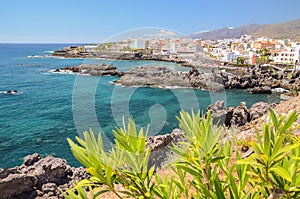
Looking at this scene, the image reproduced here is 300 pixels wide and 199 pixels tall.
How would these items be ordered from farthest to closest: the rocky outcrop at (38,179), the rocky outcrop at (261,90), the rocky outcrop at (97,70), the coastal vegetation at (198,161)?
the rocky outcrop at (97,70) < the rocky outcrop at (261,90) < the rocky outcrop at (38,179) < the coastal vegetation at (198,161)

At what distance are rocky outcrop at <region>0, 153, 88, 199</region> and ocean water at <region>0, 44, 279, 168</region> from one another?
1.16 m

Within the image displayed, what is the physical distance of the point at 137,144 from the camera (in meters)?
0.82

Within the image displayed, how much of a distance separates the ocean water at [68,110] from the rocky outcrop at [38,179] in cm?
116

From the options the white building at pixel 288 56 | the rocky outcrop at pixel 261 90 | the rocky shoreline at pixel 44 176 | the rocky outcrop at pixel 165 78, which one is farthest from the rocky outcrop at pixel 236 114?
the white building at pixel 288 56

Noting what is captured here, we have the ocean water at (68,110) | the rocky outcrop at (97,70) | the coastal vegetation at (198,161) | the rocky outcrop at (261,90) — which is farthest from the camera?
the rocky outcrop at (97,70)

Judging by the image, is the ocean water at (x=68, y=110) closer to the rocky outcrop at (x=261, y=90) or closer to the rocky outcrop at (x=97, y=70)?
the rocky outcrop at (x=261, y=90)

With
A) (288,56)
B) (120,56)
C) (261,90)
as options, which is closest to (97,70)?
(120,56)

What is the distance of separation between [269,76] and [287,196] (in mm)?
25872

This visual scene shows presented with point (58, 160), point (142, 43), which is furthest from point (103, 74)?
point (142, 43)

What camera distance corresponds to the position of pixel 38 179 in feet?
17.9

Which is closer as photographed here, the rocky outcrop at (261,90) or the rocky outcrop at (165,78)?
the rocky outcrop at (261,90)

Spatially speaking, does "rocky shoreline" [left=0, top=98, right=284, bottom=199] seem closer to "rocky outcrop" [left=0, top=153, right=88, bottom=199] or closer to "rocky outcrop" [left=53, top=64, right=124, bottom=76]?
"rocky outcrop" [left=0, top=153, right=88, bottom=199]

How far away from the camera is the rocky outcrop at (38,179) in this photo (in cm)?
496

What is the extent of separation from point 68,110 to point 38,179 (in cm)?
1013
